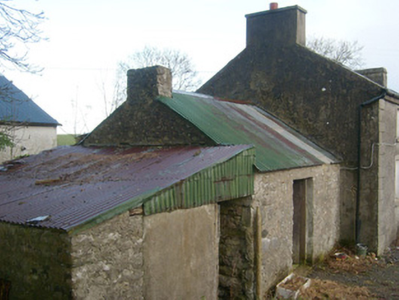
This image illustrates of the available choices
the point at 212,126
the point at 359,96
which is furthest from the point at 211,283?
the point at 359,96

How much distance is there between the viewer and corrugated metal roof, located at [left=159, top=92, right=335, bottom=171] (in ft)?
25.8

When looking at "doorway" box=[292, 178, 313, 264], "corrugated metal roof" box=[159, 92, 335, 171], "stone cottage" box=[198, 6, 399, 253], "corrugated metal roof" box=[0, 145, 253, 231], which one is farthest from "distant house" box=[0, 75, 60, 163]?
"doorway" box=[292, 178, 313, 264]

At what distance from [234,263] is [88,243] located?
3727mm

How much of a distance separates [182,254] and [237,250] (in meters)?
1.94

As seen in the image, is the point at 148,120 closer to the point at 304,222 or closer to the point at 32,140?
the point at 304,222

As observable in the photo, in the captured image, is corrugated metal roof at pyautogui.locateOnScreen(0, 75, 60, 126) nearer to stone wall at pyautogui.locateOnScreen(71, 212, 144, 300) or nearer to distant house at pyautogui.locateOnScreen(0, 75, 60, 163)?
distant house at pyautogui.locateOnScreen(0, 75, 60, 163)

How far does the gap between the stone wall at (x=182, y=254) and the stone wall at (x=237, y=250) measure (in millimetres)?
881

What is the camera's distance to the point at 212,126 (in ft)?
27.0

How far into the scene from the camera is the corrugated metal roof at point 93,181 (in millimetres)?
4527

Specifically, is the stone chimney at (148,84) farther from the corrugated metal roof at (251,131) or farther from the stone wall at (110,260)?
the stone wall at (110,260)

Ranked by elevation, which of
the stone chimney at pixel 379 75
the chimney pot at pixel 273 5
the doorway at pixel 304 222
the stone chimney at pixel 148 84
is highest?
the chimney pot at pixel 273 5

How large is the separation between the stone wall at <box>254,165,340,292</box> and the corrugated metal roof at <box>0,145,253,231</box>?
1.43 m

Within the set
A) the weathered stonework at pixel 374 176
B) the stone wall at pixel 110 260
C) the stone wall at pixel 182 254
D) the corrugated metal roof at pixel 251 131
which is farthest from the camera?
the weathered stonework at pixel 374 176

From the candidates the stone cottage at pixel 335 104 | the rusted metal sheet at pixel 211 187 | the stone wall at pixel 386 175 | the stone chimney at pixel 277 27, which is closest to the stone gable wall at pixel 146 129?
the rusted metal sheet at pixel 211 187
